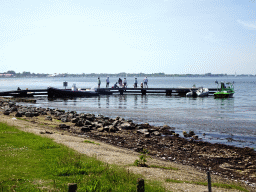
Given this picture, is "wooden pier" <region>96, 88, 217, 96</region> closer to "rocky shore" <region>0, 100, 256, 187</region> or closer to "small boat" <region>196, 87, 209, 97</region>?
"small boat" <region>196, 87, 209, 97</region>

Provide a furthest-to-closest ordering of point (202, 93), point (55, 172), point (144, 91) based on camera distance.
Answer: point (144, 91) < point (202, 93) < point (55, 172)

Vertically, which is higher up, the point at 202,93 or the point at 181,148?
the point at 202,93

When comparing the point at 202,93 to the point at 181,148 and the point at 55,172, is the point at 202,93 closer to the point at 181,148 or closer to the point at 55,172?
the point at 181,148

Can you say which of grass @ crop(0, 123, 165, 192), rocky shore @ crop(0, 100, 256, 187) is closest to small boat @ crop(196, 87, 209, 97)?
rocky shore @ crop(0, 100, 256, 187)

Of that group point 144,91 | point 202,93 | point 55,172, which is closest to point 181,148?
point 55,172

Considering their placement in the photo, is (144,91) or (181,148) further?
(144,91)

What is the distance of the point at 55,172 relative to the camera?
7.73 meters

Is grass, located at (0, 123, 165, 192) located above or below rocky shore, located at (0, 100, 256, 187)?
above

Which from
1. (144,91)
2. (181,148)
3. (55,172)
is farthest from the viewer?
(144,91)

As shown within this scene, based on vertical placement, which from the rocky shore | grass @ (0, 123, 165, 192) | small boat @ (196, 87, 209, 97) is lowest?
the rocky shore

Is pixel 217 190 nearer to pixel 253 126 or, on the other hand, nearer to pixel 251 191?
pixel 251 191

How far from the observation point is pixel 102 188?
659 cm

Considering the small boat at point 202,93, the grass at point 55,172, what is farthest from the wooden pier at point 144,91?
the grass at point 55,172

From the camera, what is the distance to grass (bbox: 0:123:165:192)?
673 centimetres
